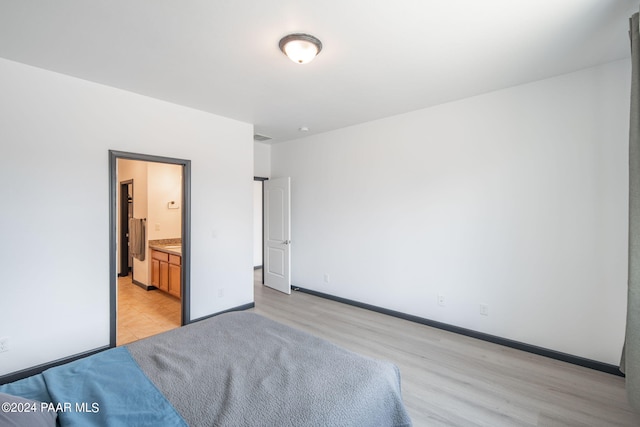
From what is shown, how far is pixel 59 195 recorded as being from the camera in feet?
8.67

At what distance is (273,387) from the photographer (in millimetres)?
1407

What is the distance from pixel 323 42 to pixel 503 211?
2471 mm

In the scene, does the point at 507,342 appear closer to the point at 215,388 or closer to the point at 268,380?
the point at 268,380

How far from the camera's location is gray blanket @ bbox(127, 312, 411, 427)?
1240 millimetres

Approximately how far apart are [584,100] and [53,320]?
5223 mm

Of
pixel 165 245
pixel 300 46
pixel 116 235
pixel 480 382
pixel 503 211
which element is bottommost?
pixel 480 382

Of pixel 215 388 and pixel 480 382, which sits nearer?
pixel 215 388

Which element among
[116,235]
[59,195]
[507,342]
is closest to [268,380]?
[116,235]

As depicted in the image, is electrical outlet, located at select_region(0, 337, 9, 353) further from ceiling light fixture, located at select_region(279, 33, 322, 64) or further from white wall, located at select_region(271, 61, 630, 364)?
white wall, located at select_region(271, 61, 630, 364)

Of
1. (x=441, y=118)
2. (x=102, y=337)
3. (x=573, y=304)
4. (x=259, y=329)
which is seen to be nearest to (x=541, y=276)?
(x=573, y=304)

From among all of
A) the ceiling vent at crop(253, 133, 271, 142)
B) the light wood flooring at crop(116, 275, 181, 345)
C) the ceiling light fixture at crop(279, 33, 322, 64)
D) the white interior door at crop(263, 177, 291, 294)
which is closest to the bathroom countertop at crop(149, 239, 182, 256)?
the light wood flooring at crop(116, 275, 181, 345)

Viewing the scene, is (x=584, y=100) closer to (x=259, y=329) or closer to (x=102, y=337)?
(x=259, y=329)

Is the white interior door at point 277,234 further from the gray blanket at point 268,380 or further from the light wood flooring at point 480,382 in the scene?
the gray blanket at point 268,380

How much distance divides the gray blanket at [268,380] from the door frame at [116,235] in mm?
1390
